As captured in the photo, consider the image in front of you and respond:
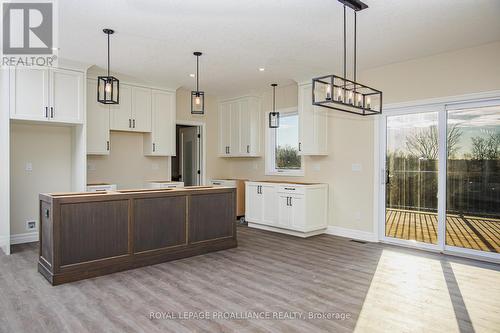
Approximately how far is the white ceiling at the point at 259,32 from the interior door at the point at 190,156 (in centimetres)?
235

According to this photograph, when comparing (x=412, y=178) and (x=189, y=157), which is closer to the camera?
(x=412, y=178)

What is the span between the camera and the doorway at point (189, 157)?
769cm

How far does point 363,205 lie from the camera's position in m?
5.50

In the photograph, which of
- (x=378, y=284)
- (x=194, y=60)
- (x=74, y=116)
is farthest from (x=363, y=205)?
(x=74, y=116)

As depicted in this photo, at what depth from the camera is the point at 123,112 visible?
6.14 metres

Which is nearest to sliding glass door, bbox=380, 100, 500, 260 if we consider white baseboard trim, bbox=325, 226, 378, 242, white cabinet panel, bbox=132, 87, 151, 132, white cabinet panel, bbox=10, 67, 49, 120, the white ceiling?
white baseboard trim, bbox=325, 226, 378, 242

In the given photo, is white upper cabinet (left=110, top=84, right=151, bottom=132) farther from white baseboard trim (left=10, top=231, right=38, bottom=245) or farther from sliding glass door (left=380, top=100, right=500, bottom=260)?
sliding glass door (left=380, top=100, right=500, bottom=260)

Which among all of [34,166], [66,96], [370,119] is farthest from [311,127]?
[34,166]

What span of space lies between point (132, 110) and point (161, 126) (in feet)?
2.04

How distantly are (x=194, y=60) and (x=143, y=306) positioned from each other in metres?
3.52

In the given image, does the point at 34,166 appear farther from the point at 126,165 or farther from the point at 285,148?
the point at 285,148

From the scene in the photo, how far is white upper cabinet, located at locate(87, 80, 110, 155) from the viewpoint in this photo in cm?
571

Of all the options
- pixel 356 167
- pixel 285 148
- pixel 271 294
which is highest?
pixel 285 148

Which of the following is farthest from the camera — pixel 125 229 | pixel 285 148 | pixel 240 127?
pixel 240 127
